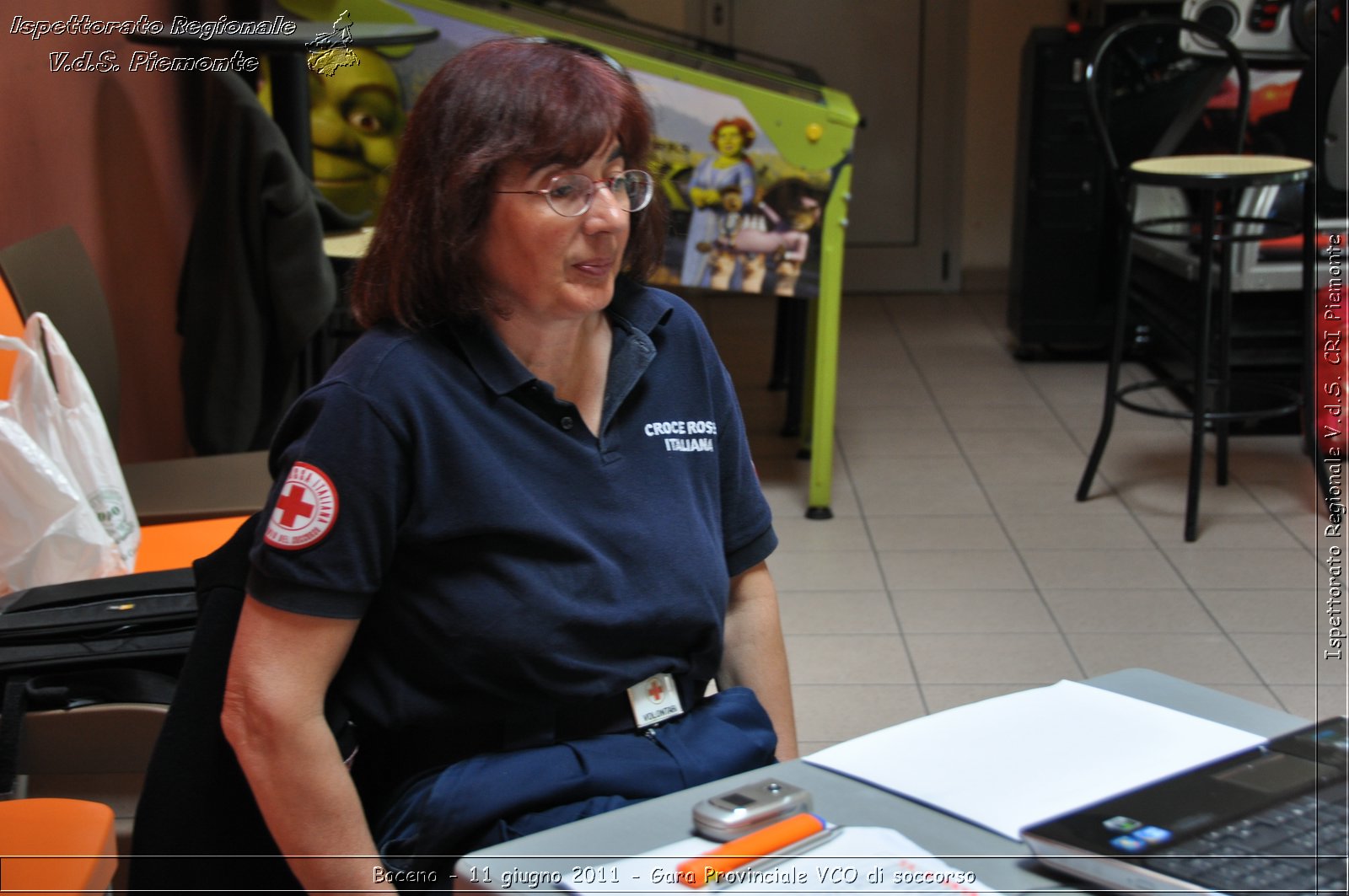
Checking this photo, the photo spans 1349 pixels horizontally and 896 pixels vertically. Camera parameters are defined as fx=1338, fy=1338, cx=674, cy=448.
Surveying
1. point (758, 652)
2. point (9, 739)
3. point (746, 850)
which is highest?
point (746, 850)

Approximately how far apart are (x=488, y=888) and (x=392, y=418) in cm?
44

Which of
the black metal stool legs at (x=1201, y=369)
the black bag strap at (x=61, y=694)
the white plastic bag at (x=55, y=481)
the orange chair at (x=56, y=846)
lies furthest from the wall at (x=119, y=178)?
the black metal stool legs at (x=1201, y=369)

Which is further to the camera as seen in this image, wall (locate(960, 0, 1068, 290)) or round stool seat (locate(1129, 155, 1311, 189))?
wall (locate(960, 0, 1068, 290))

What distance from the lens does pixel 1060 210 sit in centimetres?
526

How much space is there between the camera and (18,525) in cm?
176

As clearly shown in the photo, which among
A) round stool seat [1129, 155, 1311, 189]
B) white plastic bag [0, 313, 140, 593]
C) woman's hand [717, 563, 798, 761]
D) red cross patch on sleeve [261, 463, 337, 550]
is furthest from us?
round stool seat [1129, 155, 1311, 189]

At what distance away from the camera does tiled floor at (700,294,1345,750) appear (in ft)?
9.30

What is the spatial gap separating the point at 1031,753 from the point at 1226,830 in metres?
0.21

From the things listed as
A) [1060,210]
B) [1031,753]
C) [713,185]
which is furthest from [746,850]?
[1060,210]

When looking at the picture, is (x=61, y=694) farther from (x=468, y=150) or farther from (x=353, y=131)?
(x=353, y=131)

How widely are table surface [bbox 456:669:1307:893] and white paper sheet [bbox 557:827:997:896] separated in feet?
0.06

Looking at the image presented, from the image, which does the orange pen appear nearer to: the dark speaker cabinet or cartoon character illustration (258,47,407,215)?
cartoon character illustration (258,47,407,215)

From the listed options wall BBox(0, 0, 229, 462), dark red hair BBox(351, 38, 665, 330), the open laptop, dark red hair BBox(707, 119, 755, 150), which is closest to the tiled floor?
dark red hair BBox(707, 119, 755, 150)

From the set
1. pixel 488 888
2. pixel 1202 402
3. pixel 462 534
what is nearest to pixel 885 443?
pixel 1202 402
